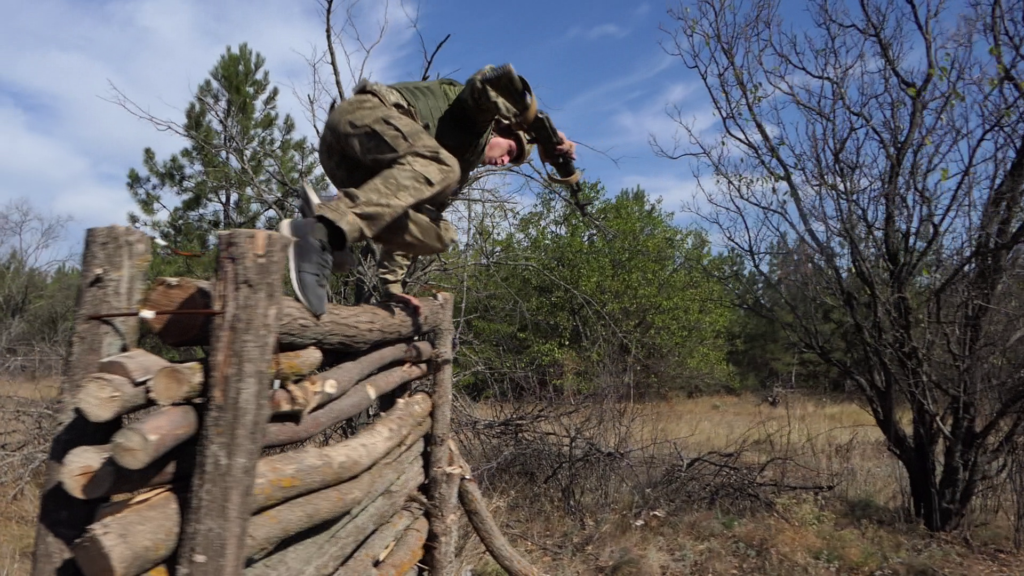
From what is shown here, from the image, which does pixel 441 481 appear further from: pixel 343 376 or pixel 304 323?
pixel 304 323

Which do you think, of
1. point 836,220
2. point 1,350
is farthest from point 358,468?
point 1,350

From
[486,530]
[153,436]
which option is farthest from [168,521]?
[486,530]

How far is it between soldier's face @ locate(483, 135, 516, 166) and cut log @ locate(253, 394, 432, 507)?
1329mm

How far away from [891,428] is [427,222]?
5.81 m

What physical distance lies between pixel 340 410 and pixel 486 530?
2.17 metres

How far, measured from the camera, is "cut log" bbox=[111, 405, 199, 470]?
1.88m

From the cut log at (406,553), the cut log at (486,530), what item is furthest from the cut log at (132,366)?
the cut log at (486,530)

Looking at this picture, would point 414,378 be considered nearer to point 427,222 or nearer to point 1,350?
point 427,222

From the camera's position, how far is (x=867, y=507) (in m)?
7.61

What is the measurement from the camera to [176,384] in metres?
2.06

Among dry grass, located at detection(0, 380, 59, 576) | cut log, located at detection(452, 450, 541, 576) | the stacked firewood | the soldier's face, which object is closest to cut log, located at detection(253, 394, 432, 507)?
the stacked firewood

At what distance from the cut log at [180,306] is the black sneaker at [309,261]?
38 cm

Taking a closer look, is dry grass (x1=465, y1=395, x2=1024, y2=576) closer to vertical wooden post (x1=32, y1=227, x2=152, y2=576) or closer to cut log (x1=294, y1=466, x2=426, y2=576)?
cut log (x1=294, y1=466, x2=426, y2=576)

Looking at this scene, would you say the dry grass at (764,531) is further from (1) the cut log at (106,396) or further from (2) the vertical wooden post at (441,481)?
(1) the cut log at (106,396)
